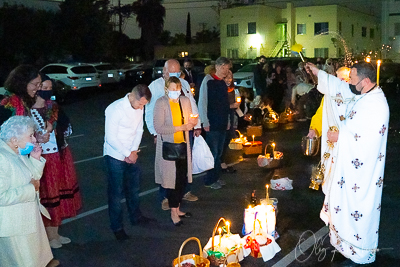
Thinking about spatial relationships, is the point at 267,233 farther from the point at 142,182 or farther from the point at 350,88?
the point at 142,182

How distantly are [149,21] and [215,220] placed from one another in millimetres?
47947

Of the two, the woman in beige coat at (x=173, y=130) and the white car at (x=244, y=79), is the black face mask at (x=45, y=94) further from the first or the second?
the white car at (x=244, y=79)

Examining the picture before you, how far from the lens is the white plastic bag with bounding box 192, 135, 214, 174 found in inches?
265

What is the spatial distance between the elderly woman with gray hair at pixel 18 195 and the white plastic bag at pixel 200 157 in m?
3.00

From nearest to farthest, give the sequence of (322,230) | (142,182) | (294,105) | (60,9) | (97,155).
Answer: (322,230) → (142,182) → (97,155) → (294,105) → (60,9)

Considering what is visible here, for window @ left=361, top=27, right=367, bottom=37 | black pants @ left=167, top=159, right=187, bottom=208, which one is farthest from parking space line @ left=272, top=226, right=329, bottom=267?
window @ left=361, top=27, right=367, bottom=37

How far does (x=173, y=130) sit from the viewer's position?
223 inches

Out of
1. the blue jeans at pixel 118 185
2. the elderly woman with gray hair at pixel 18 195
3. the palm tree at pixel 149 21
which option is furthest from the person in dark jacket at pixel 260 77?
the palm tree at pixel 149 21

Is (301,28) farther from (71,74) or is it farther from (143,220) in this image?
(143,220)

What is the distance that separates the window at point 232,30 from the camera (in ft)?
146

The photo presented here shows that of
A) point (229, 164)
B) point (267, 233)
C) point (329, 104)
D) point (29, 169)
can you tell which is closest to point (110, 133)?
point (29, 169)

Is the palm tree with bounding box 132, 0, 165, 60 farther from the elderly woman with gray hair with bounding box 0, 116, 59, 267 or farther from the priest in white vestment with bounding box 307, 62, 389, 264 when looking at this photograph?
the elderly woman with gray hair with bounding box 0, 116, 59, 267

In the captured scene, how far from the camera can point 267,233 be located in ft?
17.3

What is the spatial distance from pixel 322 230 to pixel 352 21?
44795 mm
